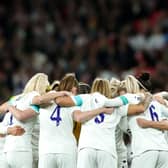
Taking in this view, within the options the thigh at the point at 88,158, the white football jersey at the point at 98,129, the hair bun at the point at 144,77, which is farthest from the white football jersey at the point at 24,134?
the hair bun at the point at 144,77

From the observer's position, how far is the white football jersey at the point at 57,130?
654 inches

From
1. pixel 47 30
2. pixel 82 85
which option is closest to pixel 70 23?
pixel 47 30

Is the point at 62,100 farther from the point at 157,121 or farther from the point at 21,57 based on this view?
the point at 21,57

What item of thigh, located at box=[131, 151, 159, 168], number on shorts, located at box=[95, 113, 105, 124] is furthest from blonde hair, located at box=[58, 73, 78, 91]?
thigh, located at box=[131, 151, 159, 168]

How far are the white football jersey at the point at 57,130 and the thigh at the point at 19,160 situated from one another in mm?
320

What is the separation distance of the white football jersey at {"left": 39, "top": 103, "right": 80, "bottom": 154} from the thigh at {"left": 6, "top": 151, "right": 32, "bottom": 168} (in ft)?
1.05

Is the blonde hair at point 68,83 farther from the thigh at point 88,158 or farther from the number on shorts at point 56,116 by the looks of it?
the thigh at point 88,158

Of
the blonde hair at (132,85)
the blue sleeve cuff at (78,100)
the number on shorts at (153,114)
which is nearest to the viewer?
the blue sleeve cuff at (78,100)

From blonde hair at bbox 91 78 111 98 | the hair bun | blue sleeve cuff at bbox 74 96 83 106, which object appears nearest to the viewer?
blue sleeve cuff at bbox 74 96 83 106

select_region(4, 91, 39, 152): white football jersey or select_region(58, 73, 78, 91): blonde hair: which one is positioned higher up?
select_region(58, 73, 78, 91): blonde hair

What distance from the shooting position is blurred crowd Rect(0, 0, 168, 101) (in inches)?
1036

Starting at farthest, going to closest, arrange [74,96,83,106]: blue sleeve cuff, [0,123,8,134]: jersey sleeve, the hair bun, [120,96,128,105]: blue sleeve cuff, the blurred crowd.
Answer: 1. the blurred crowd
2. the hair bun
3. [0,123,8,134]: jersey sleeve
4. [120,96,128,105]: blue sleeve cuff
5. [74,96,83,106]: blue sleeve cuff

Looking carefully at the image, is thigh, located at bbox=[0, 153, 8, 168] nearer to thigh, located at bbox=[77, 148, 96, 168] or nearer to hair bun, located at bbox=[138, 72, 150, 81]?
thigh, located at bbox=[77, 148, 96, 168]

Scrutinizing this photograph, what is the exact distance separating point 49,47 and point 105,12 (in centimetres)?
202
